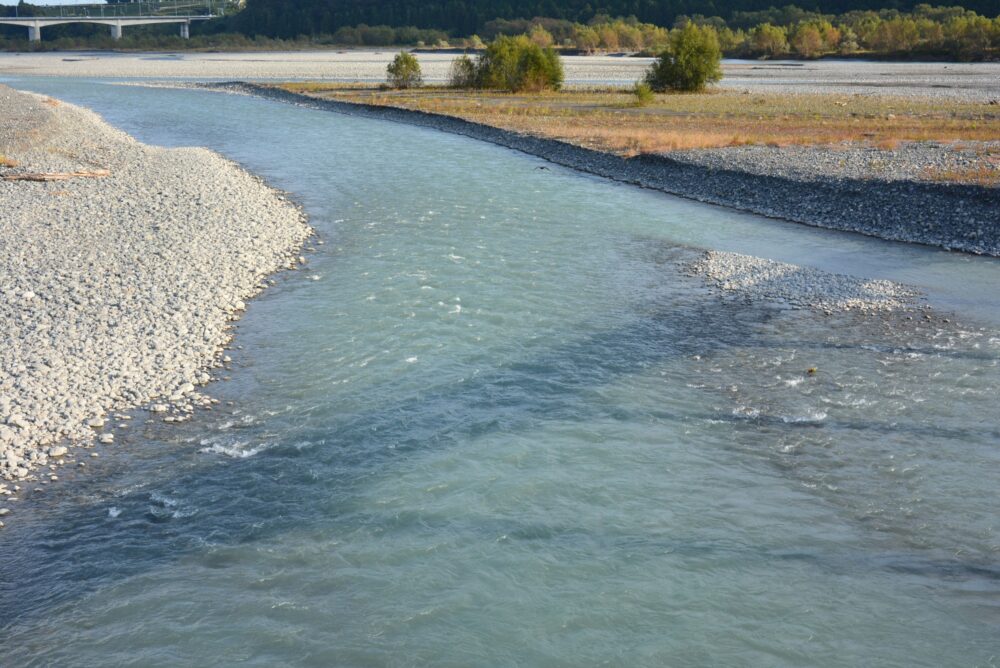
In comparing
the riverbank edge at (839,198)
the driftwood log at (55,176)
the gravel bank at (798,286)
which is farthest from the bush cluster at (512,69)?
the gravel bank at (798,286)

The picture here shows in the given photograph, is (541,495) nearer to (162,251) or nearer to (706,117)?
(162,251)

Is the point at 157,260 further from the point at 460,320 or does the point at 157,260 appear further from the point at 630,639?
the point at 630,639

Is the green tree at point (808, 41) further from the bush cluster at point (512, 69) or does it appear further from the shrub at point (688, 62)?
the bush cluster at point (512, 69)

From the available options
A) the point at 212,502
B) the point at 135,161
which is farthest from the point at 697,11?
the point at 212,502

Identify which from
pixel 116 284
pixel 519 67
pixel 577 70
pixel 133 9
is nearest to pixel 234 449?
pixel 116 284

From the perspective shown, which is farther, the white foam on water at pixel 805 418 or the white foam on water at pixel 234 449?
the white foam on water at pixel 805 418

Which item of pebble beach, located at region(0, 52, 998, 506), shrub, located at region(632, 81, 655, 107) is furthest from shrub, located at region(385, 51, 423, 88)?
pebble beach, located at region(0, 52, 998, 506)

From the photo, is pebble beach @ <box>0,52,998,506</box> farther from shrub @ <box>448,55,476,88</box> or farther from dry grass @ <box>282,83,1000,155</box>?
shrub @ <box>448,55,476,88</box>
